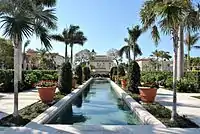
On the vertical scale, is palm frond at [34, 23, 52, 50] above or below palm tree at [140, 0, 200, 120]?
below

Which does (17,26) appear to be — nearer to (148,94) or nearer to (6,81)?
(148,94)

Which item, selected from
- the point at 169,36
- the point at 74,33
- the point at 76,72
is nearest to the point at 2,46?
the point at 74,33

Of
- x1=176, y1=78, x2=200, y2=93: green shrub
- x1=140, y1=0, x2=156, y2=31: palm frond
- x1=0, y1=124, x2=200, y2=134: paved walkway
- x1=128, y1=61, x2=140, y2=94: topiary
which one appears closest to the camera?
x1=0, y1=124, x2=200, y2=134: paved walkway

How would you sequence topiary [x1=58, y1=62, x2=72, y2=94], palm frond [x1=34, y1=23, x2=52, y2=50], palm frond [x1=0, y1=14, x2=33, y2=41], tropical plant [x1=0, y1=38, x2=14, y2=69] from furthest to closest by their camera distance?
tropical plant [x1=0, y1=38, x2=14, y2=69] → topiary [x1=58, y1=62, x2=72, y2=94] → palm frond [x1=34, y1=23, x2=52, y2=50] → palm frond [x1=0, y1=14, x2=33, y2=41]

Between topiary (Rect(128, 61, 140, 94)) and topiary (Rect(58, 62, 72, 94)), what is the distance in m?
3.31

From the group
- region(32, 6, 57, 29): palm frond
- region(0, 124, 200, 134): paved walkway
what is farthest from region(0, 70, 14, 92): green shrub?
region(0, 124, 200, 134): paved walkway

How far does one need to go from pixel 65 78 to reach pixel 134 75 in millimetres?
3773

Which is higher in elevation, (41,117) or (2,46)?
(2,46)

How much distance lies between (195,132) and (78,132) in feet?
9.01

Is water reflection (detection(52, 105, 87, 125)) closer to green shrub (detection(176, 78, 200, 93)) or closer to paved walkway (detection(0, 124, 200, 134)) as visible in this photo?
paved walkway (detection(0, 124, 200, 134))

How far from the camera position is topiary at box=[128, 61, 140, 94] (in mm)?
16391

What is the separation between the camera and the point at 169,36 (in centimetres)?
880

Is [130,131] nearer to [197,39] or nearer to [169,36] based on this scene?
[169,36]

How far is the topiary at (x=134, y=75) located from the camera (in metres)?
16.4
